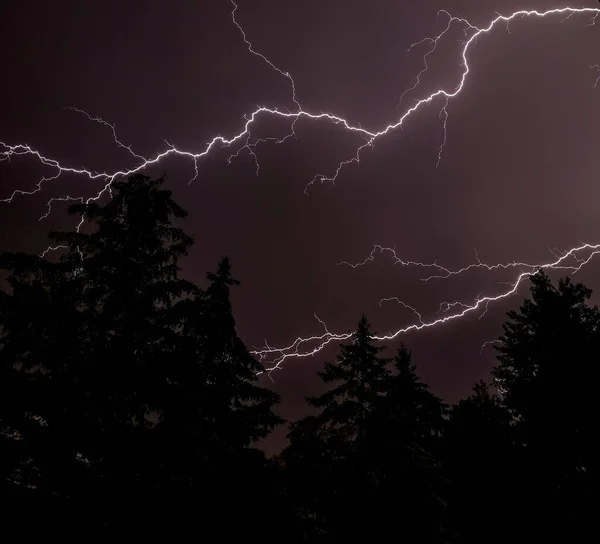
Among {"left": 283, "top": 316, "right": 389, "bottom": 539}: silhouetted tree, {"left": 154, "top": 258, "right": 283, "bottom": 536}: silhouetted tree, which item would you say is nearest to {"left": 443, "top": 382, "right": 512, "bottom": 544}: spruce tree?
{"left": 283, "top": 316, "right": 389, "bottom": 539}: silhouetted tree

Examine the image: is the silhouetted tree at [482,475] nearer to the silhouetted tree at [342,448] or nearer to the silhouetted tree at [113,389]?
the silhouetted tree at [342,448]

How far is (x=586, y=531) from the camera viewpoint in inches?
384

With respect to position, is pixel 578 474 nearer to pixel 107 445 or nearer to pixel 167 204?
pixel 107 445

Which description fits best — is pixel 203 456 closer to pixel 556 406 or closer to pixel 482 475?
pixel 556 406

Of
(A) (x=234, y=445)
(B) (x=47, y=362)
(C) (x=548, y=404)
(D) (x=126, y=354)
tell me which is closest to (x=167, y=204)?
(D) (x=126, y=354)

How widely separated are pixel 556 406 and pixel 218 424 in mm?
9912

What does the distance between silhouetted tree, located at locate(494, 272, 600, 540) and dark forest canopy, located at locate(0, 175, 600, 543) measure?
0.04 m

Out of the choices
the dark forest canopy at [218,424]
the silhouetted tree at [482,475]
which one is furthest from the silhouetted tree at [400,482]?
the silhouetted tree at [482,475]

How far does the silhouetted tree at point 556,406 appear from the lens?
10289mm

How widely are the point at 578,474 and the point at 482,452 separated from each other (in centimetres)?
324

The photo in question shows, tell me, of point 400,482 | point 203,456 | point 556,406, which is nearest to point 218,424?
point 203,456

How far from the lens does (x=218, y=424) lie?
8.88m

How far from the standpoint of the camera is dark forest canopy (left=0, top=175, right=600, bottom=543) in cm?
421

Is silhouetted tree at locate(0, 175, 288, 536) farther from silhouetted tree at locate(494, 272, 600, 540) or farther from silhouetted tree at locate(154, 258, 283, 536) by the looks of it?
silhouetted tree at locate(494, 272, 600, 540)
